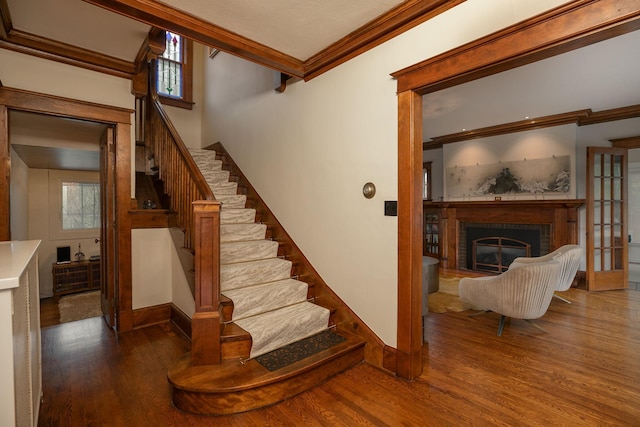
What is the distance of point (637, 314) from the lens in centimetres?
378

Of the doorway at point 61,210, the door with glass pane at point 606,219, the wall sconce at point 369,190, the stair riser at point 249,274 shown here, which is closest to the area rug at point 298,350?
the stair riser at point 249,274

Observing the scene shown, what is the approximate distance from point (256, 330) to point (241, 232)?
1.48m

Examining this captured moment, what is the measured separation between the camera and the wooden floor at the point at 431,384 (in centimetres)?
195

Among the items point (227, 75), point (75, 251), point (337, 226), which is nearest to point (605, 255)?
point (337, 226)

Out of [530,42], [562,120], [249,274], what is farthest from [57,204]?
[562,120]

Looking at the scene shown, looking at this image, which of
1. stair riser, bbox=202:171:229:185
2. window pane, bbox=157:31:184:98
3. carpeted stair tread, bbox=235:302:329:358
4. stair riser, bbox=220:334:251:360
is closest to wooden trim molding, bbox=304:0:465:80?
stair riser, bbox=202:171:229:185

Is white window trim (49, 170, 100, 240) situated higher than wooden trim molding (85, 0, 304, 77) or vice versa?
wooden trim molding (85, 0, 304, 77)

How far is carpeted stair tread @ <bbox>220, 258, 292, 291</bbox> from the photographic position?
118 inches

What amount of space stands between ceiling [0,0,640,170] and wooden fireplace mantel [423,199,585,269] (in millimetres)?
1769

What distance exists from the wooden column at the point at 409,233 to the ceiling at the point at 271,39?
28.1 inches

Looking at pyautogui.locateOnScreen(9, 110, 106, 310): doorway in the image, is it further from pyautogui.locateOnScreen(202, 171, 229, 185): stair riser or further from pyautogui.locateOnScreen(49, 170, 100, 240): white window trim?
pyautogui.locateOnScreen(202, 171, 229, 185): stair riser

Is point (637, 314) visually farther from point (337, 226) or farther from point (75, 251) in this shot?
point (75, 251)

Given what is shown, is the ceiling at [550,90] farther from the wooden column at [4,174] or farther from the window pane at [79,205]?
the window pane at [79,205]

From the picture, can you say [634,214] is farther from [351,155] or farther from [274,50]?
[274,50]
